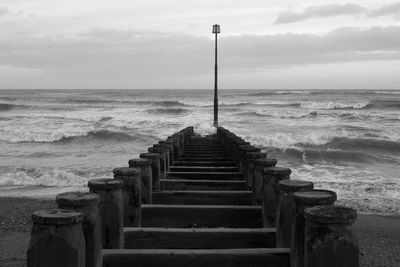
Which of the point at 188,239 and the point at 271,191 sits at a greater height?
the point at 271,191

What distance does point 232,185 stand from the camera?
26.0 ft

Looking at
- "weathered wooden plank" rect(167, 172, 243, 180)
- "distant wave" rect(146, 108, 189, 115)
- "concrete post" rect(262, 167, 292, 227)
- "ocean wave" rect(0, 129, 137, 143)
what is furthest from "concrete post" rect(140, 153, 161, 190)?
"distant wave" rect(146, 108, 189, 115)

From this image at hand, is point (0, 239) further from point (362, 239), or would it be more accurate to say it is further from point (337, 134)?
point (337, 134)

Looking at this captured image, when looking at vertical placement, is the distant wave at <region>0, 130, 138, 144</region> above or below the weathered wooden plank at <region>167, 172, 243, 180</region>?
below

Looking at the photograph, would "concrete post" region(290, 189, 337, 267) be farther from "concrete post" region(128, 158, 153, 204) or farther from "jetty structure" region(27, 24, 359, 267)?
"concrete post" region(128, 158, 153, 204)

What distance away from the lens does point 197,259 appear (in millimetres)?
3861

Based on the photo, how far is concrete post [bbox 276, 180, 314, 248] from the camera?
12.9 feet

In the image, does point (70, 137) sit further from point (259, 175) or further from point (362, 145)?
point (259, 175)

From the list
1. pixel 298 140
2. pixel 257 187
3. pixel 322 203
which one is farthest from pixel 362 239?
pixel 298 140

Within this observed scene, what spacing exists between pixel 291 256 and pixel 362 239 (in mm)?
7674

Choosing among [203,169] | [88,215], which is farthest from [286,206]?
[203,169]

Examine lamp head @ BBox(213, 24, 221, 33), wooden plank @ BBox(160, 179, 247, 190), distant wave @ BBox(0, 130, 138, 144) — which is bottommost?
distant wave @ BBox(0, 130, 138, 144)

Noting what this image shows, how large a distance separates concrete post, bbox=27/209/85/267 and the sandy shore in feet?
22.7

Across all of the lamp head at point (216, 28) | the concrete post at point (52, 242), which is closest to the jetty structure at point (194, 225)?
the concrete post at point (52, 242)
